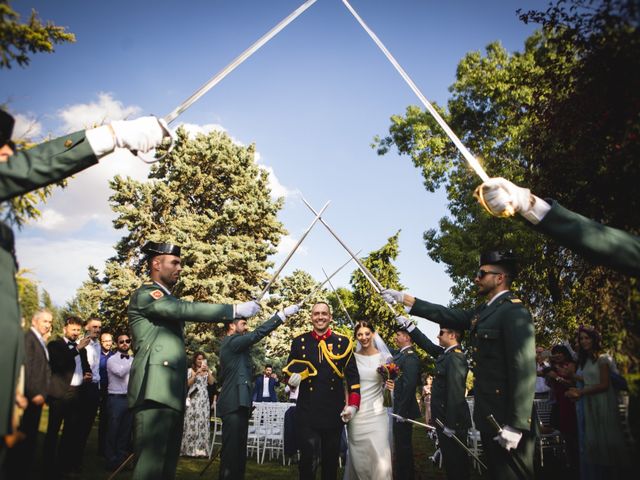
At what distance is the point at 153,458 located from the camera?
3.75 metres

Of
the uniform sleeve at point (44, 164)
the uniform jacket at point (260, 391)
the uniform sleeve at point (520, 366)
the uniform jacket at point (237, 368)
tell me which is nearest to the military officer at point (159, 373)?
the uniform sleeve at point (44, 164)

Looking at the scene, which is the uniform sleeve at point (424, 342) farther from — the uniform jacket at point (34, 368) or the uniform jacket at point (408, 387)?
the uniform jacket at point (34, 368)

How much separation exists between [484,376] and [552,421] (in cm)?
625

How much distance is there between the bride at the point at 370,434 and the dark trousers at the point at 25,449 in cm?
418

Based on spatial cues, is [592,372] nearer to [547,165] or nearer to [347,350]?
[547,165]

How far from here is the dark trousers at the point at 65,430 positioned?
294 inches

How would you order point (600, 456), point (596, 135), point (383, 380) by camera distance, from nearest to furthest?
point (596, 135) → point (600, 456) → point (383, 380)

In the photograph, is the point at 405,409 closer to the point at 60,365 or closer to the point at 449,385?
the point at 449,385

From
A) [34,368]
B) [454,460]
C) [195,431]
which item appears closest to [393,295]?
[454,460]

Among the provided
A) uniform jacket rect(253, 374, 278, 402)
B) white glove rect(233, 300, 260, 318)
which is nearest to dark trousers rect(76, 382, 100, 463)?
white glove rect(233, 300, 260, 318)

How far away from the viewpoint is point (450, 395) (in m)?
7.48

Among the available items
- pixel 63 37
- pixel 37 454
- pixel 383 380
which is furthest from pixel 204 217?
pixel 63 37

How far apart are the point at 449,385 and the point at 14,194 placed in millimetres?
7029

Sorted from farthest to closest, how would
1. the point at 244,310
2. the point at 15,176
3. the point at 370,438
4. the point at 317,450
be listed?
the point at 370,438 → the point at 317,450 → the point at 244,310 → the point at 15,176
